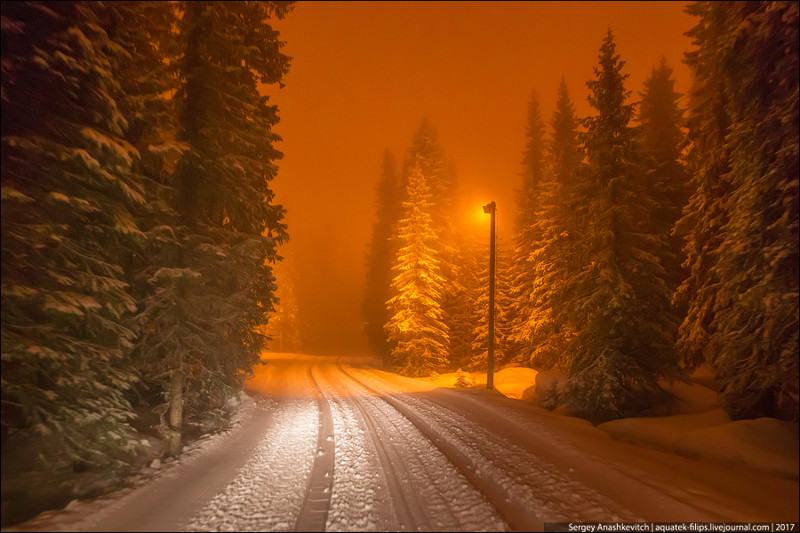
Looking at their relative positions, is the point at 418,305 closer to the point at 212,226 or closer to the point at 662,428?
the point at 662,428

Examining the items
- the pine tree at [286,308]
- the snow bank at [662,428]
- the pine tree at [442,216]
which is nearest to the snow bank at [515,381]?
the pine tree at [442,216]

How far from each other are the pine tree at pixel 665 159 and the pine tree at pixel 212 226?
12.1 metres

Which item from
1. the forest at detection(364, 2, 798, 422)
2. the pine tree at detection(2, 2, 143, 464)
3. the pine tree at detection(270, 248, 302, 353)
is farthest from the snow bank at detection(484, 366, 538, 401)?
the pine tree at detection(270, 248, 302, 353)

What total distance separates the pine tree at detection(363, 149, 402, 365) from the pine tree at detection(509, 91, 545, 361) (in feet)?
34.5

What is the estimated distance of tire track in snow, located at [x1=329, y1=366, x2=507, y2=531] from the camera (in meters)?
4.43

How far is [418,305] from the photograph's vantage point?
2183 cm

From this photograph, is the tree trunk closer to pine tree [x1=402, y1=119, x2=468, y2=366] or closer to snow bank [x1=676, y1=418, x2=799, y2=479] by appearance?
snow bank [x1=676, y1=418, x2=799, y2=479]

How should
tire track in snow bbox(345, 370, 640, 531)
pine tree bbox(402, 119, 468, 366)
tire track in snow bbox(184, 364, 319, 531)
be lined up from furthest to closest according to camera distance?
pine tree bbox(402, 119, 468, 366)
tire track in snow bbox(345, 370, 640, 531)
tire track in snow bbox(184, 364, 319, 531)

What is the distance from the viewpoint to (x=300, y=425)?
352 inches

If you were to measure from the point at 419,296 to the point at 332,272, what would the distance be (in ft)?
189

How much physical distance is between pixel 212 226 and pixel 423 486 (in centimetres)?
691

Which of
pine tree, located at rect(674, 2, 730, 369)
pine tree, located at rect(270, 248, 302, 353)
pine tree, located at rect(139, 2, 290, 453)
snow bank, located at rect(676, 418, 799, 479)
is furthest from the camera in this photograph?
pine tree, located at rect(270, 248, 302, 353)

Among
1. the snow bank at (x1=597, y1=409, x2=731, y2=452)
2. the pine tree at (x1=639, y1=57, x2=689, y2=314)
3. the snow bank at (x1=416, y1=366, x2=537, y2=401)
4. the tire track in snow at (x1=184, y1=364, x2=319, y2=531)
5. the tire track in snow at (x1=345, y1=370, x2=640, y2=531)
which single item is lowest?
the snow bank at (x1=416, y1=366, x2=537, y2=401)

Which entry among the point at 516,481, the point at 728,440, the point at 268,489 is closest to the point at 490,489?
the point at 516,481
